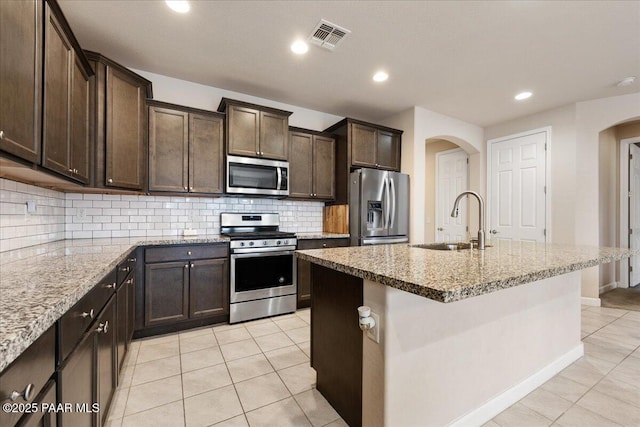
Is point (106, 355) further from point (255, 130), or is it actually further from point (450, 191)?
→ point (450, 191)

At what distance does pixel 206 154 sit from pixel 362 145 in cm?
197

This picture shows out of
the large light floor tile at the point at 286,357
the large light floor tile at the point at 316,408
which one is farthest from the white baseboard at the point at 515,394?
the large light floor tile at the point at 286,357

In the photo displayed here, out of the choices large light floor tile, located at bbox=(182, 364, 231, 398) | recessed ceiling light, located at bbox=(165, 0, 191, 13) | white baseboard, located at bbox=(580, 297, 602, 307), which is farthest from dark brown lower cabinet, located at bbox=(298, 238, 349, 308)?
white baseboard, located at bbox=(580, 297, 602, 307)

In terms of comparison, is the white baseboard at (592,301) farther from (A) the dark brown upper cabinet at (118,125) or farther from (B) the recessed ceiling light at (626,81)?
(A) the dark brown upper cabinet at (118,125)

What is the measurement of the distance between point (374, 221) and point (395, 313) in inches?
99.9

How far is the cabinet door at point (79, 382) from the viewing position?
896 mm

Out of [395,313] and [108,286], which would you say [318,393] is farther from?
[108,286]

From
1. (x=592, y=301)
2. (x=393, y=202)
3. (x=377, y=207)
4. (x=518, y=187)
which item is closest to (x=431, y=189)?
(x=518, y=187)

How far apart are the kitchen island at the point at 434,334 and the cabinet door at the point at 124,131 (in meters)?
1.93

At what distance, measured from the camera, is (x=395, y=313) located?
1.23 metres

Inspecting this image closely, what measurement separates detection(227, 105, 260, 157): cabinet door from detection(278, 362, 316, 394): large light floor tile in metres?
2.23

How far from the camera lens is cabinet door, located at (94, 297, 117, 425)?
4.23ft

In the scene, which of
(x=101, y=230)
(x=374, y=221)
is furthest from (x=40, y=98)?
(x=374, y=221)

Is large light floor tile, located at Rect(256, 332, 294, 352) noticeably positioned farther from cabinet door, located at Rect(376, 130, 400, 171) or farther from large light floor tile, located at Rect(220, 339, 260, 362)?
cabinet door, located at Rect(376, 130, 400, 171)
